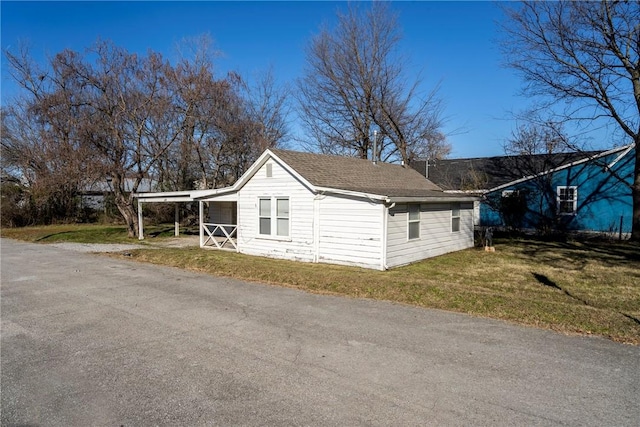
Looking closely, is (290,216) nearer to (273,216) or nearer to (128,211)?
(273,216)

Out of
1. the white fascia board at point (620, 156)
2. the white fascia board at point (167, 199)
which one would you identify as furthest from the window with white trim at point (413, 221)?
the white fascia board at point (620, 156)

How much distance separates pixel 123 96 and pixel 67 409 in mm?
20600

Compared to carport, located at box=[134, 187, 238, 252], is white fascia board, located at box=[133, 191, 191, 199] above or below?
above

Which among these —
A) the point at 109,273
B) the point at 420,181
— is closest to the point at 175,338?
the point at 109,273

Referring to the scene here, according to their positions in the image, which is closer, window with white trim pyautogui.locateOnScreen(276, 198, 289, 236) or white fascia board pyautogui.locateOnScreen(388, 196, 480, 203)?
white fascia board pyautogui.locateOnScreen(388, 196, 480, 203)

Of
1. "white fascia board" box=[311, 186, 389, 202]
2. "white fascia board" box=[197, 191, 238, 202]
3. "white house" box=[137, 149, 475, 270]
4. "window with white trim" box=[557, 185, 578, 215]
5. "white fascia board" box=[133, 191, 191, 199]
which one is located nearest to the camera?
"white fascia board" box=[311, 186, 389, 202]

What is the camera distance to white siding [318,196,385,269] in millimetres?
11016

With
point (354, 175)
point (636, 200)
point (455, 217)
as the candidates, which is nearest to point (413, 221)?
point (354, 175)

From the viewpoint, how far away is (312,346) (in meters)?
5.19

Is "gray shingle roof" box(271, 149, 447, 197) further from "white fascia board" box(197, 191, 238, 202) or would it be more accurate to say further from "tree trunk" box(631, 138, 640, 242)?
"tree trunk" box(631, 138, 640, 242)

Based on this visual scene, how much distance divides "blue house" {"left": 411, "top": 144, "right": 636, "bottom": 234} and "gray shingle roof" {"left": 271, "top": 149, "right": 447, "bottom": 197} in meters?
4.92

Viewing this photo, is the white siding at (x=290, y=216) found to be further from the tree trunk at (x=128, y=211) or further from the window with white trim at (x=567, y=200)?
the window with white trim at (x=567, y=200)

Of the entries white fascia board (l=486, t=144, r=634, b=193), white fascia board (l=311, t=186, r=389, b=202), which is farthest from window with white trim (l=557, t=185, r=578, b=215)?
white fascia board (l=311, t=186, r=389, b=202)

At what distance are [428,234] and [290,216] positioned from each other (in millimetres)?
4718
